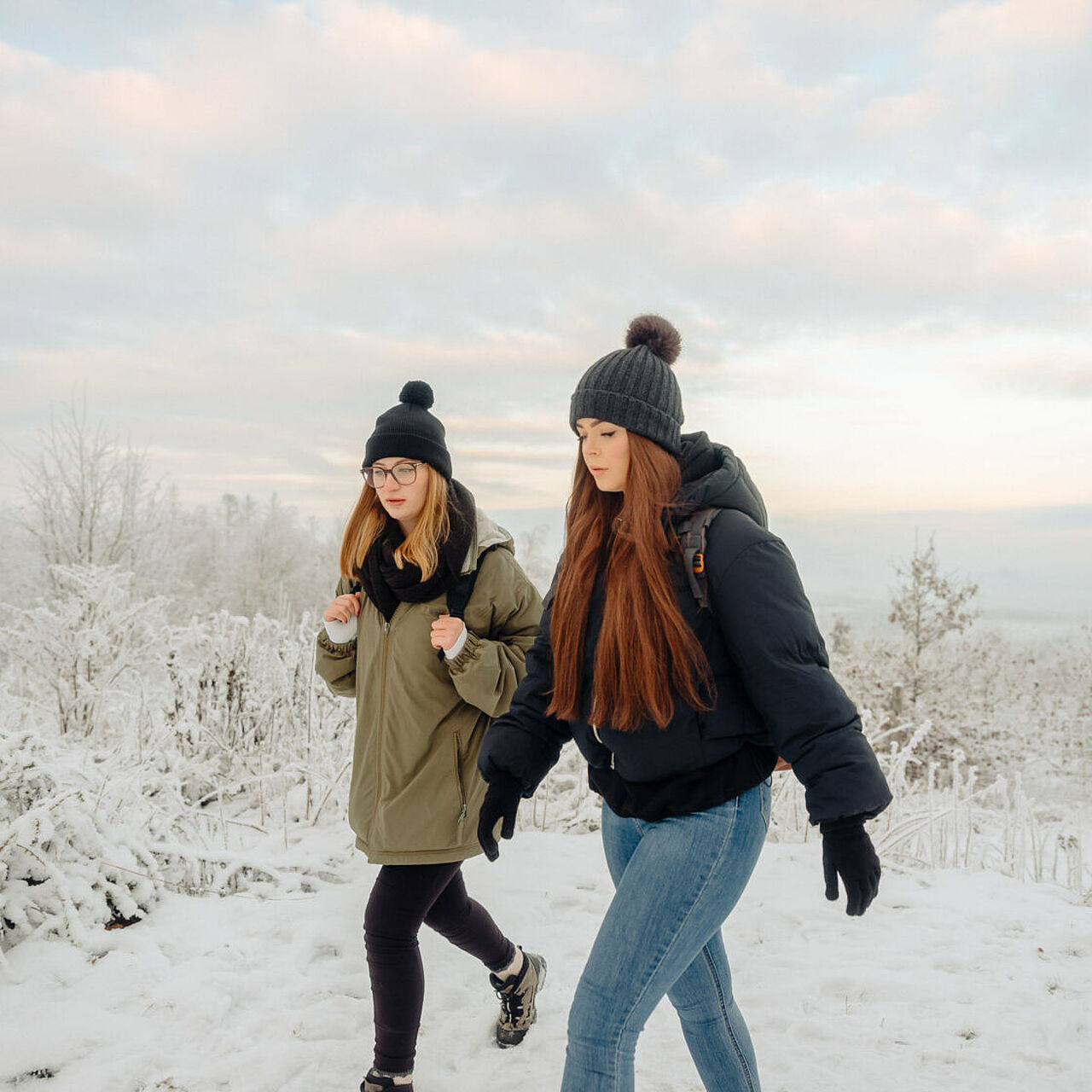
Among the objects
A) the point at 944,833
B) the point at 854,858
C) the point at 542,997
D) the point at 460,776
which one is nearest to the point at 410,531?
Result: the point at 460,776

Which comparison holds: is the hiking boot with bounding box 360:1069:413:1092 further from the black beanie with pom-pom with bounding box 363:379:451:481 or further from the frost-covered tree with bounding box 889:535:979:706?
the frost-covered tree with bounding box 889:535:979:706

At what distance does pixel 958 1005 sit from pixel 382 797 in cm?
241

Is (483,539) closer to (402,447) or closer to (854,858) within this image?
(402,447)

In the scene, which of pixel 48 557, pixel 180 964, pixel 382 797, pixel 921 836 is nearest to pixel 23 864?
pixel 180 964

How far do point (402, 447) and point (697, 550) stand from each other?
1249 mm

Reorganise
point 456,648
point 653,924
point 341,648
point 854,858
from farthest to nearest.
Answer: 1. point 341,648
2. point 456,648
3. point 653,924
4. point 854,858

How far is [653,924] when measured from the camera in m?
1.72

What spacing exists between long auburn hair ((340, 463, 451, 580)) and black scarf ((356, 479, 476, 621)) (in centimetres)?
2

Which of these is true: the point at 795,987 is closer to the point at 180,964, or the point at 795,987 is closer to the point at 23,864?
the point at 180,964

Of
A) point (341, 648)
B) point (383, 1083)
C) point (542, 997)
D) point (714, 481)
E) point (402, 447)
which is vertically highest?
point (402, 447)

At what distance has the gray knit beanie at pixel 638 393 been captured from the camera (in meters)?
1.96

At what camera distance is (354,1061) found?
271cm

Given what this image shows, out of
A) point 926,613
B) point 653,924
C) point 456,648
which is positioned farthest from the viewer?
point 926,613

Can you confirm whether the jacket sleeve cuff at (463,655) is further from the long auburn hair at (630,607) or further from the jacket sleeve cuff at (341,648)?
the jacket sleeve cuff at (341,648)
